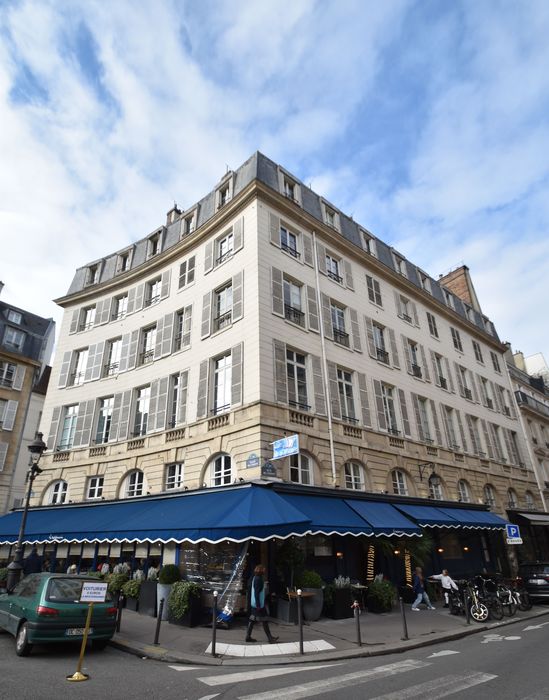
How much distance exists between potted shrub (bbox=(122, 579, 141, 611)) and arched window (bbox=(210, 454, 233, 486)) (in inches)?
132

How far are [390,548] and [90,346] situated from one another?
15295 millimetres

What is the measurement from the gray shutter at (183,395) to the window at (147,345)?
2538 millimetres

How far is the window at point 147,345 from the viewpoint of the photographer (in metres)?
18.0

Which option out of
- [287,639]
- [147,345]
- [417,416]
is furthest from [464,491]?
[147,345]

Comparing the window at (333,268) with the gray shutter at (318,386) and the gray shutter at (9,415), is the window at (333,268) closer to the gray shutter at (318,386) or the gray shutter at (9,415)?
the gray shutter at (318,386)

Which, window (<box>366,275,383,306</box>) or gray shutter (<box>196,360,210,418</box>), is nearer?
gray shutter (<box>196,360,210,418</box>)

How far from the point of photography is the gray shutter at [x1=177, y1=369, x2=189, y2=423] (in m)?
15.3

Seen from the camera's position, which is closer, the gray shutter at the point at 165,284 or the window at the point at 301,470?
the window at the point at 301,470

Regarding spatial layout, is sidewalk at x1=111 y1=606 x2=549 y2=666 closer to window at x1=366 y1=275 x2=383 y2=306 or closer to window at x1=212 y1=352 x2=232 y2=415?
window at x1=212 y1=352 x2=232 y2=415

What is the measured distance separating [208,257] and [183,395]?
573 cm

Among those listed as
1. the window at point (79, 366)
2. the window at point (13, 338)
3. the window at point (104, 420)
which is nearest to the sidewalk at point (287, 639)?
the window at point (104, 420)

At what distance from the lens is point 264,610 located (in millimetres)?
8789

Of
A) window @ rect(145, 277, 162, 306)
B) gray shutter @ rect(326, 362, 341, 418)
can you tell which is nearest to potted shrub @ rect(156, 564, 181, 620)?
gray shutter @ rect(326, 362, 341, 418)

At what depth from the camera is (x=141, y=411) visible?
17.2 m
